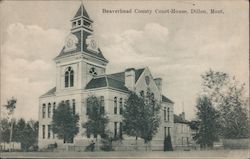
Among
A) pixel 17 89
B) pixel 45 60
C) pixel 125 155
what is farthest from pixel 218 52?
pixel 17 89

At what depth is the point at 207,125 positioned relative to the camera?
364 inches

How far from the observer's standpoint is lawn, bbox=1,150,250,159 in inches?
321

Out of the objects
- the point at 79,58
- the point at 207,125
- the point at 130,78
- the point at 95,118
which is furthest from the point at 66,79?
the point at 207,125

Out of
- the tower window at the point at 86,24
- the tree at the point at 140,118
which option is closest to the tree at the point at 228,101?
the tree at the point at 140,118

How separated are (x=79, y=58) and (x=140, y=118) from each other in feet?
6.17

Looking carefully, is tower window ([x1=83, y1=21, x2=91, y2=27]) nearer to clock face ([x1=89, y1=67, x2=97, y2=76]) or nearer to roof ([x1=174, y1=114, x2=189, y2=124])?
clock face ([x1=89, y1=67, x2=97, y2=76])

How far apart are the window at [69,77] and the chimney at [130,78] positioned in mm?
1179

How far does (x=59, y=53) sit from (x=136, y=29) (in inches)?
63.7

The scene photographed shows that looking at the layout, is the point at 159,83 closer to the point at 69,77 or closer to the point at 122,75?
the point at 122,75

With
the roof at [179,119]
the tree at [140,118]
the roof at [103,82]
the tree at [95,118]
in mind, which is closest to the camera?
the tree at [95,118]

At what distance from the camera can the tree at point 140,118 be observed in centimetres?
896

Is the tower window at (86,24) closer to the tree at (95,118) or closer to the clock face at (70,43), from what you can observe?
the clock face at (70,43)

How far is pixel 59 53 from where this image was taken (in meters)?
8.38

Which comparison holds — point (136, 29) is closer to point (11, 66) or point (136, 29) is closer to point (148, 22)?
point (148, 22)
